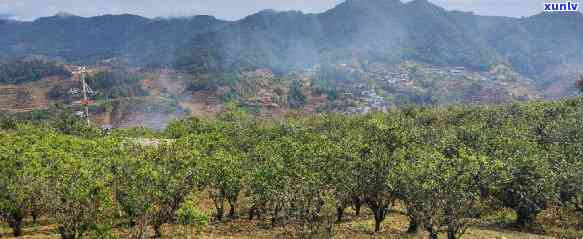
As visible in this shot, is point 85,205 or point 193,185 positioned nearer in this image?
point 85,205

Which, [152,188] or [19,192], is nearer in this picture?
[152,188]

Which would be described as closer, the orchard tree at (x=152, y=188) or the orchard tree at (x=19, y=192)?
the orchard tree at (x=152, y=188)

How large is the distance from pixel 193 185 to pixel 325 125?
6098 centimetres

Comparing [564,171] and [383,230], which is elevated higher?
[564,171]

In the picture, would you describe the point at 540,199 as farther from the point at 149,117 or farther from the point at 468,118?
the point at 149,117

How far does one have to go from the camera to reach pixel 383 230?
1347 inches

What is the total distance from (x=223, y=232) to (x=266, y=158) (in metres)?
8.17

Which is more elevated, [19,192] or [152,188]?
[152,188]

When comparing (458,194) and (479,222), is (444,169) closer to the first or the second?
(458,194)

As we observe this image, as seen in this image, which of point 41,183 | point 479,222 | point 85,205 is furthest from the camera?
point 479,222

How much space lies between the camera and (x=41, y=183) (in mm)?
28641

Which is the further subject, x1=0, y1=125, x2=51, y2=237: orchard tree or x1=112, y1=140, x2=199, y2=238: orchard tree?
x1=0, y1=125, x2=51, y2=237: orchard tree

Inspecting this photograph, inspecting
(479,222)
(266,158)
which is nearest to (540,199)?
(479,222)

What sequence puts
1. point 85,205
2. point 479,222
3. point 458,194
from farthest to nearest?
point 479,222
point 85,205
point 458,194
